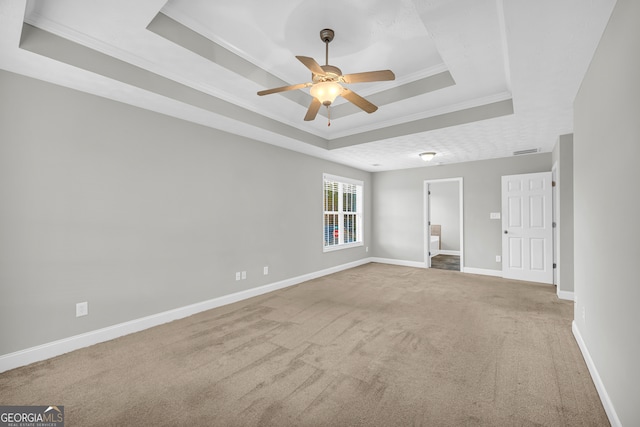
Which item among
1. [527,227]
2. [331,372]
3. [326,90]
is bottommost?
[331,372]

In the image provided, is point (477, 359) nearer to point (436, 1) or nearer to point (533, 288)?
point (436, 1)

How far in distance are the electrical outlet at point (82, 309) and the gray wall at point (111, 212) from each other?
0.12 ft

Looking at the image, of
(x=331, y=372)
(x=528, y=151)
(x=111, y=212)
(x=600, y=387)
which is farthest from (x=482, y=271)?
(x=111, y=212)

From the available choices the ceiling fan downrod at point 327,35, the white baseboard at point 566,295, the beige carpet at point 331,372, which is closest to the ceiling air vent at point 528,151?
the white baseboard at point 566,295

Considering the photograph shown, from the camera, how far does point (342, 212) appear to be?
252 inches

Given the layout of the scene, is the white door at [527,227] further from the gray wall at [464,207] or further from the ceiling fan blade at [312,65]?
the ceiling fan blade at [312,65]

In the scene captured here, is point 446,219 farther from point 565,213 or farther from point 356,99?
point 356,99

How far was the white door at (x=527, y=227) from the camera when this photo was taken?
493 centimetres

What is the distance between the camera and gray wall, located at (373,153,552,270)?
5.64 m

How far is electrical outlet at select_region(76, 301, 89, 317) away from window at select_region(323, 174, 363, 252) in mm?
3886

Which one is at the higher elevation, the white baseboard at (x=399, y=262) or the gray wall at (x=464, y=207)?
the gray wall at (x=464, y=207)

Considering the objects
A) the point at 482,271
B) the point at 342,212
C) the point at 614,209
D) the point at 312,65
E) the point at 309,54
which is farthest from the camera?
the point at 342,212

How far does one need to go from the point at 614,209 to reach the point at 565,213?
10.4 ft

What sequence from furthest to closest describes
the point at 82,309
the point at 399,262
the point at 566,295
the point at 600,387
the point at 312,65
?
the point at 399,262 < the point at 566,295 < the point at 82,309 < the point at 312,65 < the point at 600,387
